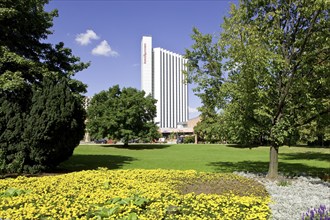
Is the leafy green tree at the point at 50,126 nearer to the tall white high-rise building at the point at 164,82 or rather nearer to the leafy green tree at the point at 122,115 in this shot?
the leafy green tree at the point at 122,115

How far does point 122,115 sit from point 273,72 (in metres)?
38.0

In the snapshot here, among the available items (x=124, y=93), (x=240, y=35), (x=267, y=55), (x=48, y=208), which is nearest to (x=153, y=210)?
(x=48, y=208)

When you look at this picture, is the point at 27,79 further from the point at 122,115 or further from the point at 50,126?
the point at 122,115

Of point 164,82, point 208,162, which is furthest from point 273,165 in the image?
point 164,82

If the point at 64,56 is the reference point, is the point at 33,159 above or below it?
below

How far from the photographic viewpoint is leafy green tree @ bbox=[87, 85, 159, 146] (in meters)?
48.7

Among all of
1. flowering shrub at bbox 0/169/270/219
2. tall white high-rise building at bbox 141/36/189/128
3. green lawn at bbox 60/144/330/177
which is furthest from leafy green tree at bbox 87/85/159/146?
tall white high-rise building at bbox 141/36/189/128

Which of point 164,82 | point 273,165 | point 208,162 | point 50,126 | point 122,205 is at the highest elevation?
point 164,82

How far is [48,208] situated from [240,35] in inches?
381

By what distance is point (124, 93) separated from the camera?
2080 inches

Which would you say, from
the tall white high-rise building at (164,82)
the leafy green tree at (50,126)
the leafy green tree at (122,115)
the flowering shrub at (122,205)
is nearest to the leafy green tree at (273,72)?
the flowering shrub at (122,205)

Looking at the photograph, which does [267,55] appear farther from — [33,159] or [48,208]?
[33,159]

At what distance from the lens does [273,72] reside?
11.8 metres

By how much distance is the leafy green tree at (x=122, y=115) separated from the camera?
48656mm
